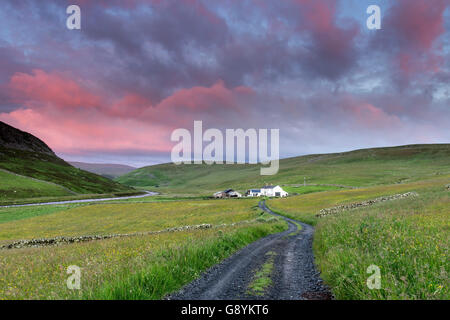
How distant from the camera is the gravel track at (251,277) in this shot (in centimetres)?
907

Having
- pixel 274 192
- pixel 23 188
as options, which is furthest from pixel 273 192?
pixel 23 188

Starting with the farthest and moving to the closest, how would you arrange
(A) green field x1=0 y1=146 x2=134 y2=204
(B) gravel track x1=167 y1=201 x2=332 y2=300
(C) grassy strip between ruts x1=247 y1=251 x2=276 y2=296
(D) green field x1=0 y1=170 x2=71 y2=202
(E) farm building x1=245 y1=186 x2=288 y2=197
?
(E) farm building x1=245 y1=186 x2=288 y2=197, (A) green field x1=0 y1=146 x2=134 y2=204, (D) green field x1=0 y1=170 x2=71 y2=202, (C) grassy strip between ruts x1=247 y1=251 x2=276 y2=296, (B) gravel track x1=167 y1=201 x2=332 y2=300

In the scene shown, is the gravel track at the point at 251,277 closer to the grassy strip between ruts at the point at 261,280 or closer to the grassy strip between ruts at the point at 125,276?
the grassy strip between ruts at the point at 261,280

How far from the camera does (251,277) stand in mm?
11359

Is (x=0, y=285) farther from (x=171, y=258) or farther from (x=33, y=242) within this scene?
(x=33, y=242)

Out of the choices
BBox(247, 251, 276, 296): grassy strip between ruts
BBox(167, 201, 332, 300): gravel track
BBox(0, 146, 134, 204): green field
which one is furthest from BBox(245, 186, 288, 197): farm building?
BBox(247, 251, 276, 296): grassy strip between ruts

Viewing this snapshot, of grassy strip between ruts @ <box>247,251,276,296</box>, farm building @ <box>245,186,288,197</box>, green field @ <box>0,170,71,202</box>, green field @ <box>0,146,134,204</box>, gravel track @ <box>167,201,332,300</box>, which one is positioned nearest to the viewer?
gravel track @ <box>167,201,332,300</box>

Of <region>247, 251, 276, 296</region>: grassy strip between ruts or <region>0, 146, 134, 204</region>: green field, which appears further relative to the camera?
<region>0, 146, 134, 204</region>: green field

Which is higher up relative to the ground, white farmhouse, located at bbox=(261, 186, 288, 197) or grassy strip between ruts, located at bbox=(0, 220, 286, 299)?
grassy strip between ruts, located at bbox=(0, 220, 286, 299)

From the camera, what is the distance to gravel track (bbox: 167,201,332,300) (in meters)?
9.07

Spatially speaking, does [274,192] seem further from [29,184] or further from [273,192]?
[29,184]

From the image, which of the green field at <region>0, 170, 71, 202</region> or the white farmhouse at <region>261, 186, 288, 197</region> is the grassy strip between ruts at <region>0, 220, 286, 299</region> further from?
the green field at <region>0, 170, 71, 202</region>

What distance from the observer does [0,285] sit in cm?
1091
